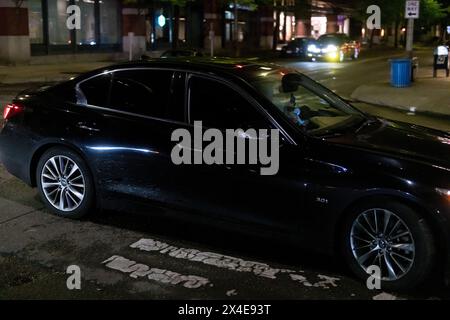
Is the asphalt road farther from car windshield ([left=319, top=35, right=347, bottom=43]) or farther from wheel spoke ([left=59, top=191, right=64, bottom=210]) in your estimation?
wheel spoke ([left=59, top=191, right=64, bottom=210])

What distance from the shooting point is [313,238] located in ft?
15.5

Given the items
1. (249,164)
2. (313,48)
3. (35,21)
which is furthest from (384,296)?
(313,48)

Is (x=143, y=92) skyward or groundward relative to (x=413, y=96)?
skyward

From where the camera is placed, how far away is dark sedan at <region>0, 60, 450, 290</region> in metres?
4.41

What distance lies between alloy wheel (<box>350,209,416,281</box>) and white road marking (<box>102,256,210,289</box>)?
1.16 m

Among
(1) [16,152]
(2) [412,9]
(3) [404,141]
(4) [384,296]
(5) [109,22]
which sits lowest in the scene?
(4) [384,296]

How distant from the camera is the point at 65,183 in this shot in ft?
19.5

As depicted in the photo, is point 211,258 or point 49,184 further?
point 49,184

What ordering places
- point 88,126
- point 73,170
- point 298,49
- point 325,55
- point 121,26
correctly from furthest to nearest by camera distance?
point 298,49 → point 325,55 → point 121,26 → point 73,170 → point 88,126

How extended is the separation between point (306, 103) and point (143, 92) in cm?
147

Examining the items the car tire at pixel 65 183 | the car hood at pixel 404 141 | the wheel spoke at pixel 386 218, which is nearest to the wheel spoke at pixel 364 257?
the wheel spoke at pixel 386 218

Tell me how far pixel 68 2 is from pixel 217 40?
14.3 m

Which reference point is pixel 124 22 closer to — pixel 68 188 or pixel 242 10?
pixel 242 10

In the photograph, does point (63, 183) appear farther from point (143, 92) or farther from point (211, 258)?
point (211, 258)
